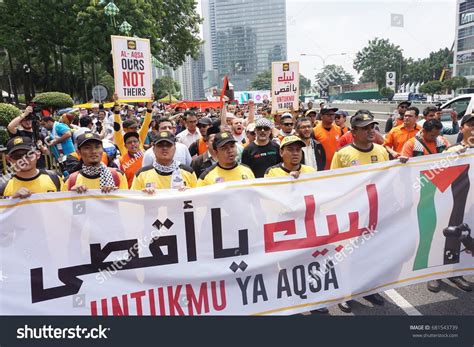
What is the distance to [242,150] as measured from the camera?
5.26 meters

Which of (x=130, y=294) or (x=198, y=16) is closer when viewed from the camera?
(x=130, y=294)

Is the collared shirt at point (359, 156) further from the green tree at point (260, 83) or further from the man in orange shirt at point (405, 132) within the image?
the green tree at point (260, 83)

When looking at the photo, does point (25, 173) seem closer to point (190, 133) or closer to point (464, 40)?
point (190, 133)

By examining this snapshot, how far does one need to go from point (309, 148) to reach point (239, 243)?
2580 mm

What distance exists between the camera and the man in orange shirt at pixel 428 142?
477 centimetres

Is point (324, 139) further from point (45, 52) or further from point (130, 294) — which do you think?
point (45, 52)

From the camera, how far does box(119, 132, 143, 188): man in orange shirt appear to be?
205 inches

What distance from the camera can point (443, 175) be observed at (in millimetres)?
3863

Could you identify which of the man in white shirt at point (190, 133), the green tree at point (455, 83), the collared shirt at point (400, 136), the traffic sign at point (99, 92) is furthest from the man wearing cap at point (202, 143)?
the green tree at point (455, 83)

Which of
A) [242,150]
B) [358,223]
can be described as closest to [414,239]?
[358,223]

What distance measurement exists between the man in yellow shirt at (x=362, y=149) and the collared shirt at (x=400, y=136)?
95.7 inches

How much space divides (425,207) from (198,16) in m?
38.2

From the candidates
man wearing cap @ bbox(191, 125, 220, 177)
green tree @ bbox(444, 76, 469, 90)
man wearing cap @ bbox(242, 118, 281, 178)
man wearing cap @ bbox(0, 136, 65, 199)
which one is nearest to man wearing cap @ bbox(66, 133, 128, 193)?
man wearing cap @ bbox(0, 136, 65, 199)

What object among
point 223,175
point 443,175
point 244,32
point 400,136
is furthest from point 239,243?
point 244,32
